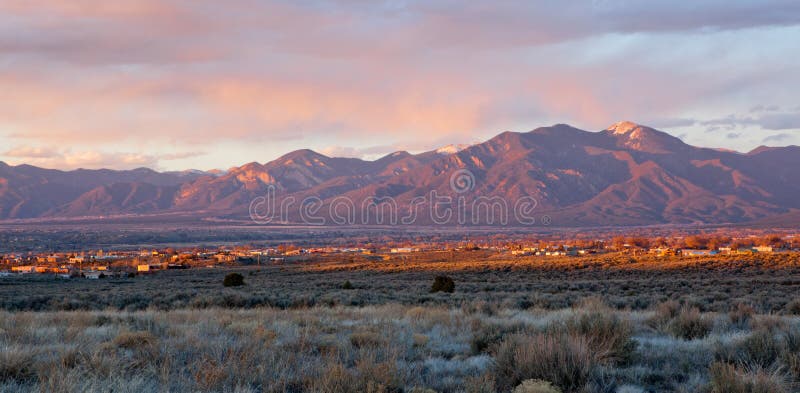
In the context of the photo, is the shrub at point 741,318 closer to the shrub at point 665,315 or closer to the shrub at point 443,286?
the shrub at point 665,315

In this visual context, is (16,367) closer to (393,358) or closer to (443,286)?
(393,358)

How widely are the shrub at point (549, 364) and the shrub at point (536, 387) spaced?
0.41m

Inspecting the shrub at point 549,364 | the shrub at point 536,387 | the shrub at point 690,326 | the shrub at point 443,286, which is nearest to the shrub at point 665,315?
the shrub at point 690,326

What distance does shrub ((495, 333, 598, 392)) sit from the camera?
7.05 meters

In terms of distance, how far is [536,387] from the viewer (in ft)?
20.5

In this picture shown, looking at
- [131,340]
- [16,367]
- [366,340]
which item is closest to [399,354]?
[366,340]

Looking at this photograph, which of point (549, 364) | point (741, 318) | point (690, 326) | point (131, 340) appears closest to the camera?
point (549, 364)

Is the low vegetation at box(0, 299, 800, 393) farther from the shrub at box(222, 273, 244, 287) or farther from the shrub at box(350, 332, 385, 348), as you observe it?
the shrub at box(222, 273, 244, 287)

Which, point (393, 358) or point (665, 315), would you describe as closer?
point (393, 358)

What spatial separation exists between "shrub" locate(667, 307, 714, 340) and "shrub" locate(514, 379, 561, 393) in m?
5.35

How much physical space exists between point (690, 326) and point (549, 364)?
5118 millimetres

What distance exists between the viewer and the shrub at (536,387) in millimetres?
6207

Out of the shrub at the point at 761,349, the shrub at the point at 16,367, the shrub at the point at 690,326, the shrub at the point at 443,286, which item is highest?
the shrub at the point at 16,367

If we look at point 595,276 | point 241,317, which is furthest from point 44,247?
point 241,317
